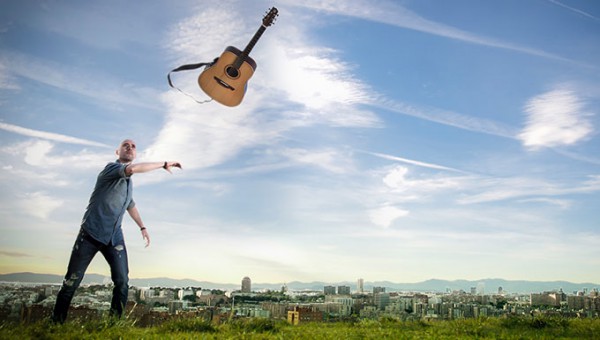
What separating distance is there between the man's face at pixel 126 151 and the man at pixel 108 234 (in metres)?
0.01

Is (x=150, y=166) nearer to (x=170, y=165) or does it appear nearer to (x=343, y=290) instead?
(x=170, y=165)

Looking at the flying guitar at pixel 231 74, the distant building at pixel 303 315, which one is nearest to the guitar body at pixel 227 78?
the flying guitar at pixel 231 74

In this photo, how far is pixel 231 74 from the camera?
8.88 meters

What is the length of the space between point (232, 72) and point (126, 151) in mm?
3044

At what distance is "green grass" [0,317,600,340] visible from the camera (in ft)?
16.8

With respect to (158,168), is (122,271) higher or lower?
lower

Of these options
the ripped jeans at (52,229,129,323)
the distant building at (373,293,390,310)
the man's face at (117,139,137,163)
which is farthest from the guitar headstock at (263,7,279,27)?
the distant building at (373,293,390,310)

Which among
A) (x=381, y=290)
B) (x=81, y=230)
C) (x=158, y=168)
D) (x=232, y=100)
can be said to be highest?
(x=232, y=100)

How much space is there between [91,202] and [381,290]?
10.8 m

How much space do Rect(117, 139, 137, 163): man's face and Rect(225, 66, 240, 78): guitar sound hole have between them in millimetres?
2827

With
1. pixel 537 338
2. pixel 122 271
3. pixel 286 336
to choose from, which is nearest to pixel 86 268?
pixel 122 271

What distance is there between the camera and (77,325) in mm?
5418

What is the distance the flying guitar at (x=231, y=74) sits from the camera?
8.68 metres

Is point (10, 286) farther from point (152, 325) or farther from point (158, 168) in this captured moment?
point (158, 168)
